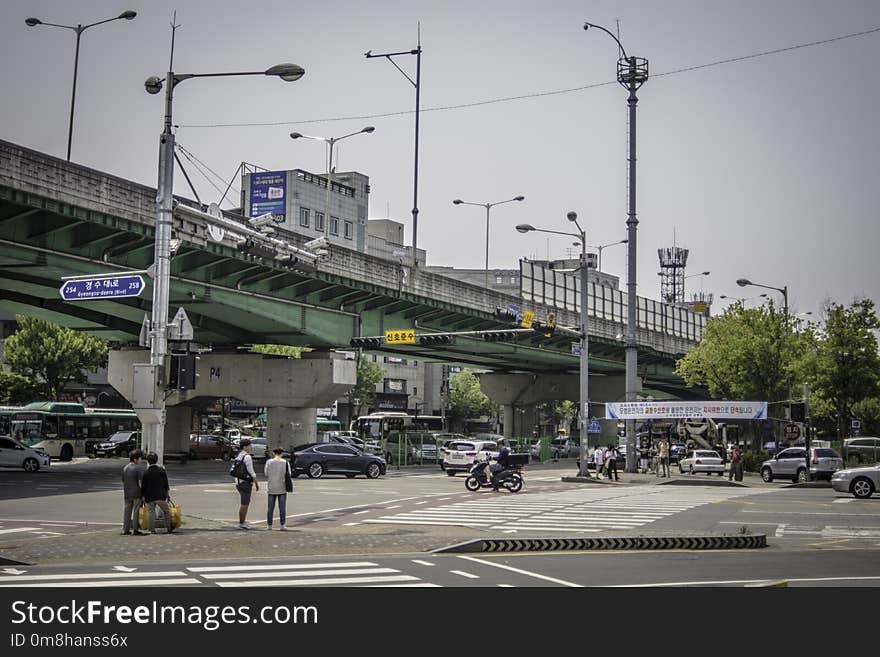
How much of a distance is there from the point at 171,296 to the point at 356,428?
1561 inches

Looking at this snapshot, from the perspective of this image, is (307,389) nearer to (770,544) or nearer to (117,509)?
(117,509)

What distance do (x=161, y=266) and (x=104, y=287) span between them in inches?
46.7

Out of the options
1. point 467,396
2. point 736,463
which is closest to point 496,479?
point 736,463

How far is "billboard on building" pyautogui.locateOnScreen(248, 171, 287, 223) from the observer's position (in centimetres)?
9638

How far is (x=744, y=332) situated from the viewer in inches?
2162

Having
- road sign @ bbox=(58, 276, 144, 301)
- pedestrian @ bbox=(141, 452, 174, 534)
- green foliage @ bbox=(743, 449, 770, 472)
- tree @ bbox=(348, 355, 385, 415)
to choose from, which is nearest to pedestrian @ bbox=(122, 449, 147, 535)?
pedestrian @ bbox=(141, 452, 174, 534)

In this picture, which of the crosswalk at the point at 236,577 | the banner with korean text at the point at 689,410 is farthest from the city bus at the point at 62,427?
Result: the crosswalk at the point at 236,577

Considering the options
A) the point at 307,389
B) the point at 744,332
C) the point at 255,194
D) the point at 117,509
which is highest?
the point at 255,194

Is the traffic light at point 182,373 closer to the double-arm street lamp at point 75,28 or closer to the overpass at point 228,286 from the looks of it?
the overpass at point 228,286

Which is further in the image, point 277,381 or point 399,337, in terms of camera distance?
point 277,381

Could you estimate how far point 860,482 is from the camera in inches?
1291

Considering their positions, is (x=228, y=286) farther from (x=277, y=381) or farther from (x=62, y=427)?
(x=62, y=427)
